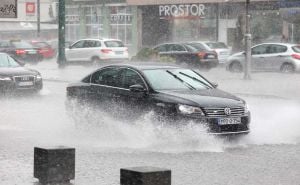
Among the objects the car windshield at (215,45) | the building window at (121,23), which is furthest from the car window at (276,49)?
the building window at (121,23)

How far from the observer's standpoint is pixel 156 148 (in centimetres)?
1213

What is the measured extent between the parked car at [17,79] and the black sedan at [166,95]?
261 inches

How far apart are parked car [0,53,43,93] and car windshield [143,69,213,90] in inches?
327

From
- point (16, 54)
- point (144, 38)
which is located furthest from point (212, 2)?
point (16, 54)

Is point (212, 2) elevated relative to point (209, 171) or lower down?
elevated

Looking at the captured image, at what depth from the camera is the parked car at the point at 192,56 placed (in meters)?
34.6

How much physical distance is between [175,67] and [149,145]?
2202 millimetres

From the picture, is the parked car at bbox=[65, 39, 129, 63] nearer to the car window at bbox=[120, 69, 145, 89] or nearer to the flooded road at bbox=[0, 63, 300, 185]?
the flooded road at bbox=[0, 63, 300, 185]

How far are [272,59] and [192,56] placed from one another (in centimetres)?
395

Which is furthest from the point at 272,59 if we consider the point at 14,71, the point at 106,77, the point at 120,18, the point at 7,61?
the point at 120,18

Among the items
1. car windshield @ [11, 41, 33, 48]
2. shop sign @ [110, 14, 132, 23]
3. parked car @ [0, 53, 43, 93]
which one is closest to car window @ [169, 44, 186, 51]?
car windshield @ [11, 41, 33, 48]

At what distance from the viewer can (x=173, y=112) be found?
12.1 meters

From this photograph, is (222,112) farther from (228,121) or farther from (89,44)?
(89,44)

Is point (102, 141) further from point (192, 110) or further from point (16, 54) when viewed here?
point (16, 54)
